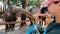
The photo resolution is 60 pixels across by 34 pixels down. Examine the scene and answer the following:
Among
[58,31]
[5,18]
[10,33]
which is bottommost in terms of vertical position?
[10,33]

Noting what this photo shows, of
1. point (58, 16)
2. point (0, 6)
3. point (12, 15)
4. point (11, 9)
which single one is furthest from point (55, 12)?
point (0, 6)

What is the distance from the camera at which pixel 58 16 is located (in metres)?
0.36

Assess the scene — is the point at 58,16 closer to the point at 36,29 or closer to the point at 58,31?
the point at 58,31

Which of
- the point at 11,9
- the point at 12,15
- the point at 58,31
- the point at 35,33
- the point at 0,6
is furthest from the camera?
the point at 0,6

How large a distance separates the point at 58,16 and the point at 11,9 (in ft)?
7.20

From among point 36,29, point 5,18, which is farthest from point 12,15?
point 36,29

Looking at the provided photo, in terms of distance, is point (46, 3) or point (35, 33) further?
point (35, 33)

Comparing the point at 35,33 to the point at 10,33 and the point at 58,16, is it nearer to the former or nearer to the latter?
the point at 58,16

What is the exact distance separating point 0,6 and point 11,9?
2.76 meters

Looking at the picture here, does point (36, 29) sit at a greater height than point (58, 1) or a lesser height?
lesser

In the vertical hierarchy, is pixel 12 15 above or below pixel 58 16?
below

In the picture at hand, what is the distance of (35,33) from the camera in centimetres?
65

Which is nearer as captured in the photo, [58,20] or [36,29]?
[58,20]

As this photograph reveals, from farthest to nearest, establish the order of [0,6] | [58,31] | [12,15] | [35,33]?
[0,6] → [12,15] → [35,33] → [58,31]
